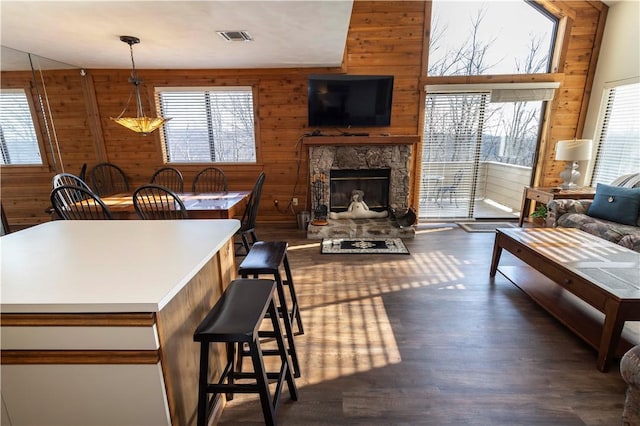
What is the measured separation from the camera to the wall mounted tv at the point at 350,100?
4164mm

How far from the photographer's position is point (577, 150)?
151 inches

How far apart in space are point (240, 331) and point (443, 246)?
3310 mm

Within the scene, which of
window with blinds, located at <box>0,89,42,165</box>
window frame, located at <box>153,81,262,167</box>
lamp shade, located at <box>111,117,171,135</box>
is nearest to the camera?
lamp shade, located at <box>111,117,171,135</box>

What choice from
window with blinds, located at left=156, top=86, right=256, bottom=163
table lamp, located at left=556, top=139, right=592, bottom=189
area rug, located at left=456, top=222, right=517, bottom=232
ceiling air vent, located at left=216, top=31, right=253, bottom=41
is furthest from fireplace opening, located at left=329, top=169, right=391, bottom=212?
table lamp, located at left=556, top=139, right=592, bottom=189

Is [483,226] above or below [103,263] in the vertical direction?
below

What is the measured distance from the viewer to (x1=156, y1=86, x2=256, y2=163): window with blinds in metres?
4.45

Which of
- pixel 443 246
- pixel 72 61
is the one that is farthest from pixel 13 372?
pixel 72 61

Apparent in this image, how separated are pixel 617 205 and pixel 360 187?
9.64 feet

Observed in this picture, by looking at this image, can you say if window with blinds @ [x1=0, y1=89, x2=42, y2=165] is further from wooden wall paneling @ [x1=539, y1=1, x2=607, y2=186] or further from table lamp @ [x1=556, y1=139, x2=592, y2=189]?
wooden wall paneling @ [x1=539, y1=1, x2=607, y2=186]

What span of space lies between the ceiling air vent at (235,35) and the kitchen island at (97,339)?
243 centimetres

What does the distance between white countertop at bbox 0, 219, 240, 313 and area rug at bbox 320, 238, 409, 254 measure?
2146 mm

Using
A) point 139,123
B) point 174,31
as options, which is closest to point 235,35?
point 174,31

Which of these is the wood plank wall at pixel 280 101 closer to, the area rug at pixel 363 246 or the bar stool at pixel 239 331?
the area rug at pixel 363 246

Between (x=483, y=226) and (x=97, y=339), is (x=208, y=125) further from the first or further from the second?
(x=483, y=226)
